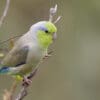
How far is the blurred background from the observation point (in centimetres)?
891

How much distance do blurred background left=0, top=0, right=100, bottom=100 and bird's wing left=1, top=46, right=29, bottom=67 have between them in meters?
3.08

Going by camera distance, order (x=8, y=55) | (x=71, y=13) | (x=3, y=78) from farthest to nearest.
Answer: (x=71, y=13) < (x=3, y=78) < (x=8, y=55)

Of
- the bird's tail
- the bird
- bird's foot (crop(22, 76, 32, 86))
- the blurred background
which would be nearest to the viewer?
bird's foot (crop(22, 76, 32, 86))

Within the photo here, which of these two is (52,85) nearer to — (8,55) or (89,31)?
(89,31)

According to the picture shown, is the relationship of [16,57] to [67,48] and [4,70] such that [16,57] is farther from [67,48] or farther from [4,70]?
[67,48]

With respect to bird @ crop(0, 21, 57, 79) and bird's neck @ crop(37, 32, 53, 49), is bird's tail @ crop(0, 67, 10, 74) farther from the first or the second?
bird's neck @ crop(37, 32, 53, 49)

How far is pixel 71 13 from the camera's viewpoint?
9.52m

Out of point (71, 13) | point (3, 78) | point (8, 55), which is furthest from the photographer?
point (71, 13)

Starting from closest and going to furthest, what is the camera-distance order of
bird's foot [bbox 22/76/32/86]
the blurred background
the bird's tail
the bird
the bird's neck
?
bird's foot [bbox 22/76/32/86] → the bird's tail → the bird → the bird's neck → the blurred background

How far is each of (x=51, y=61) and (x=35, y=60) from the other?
3909mm

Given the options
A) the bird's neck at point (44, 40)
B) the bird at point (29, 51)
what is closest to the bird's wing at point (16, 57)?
the bird at point (29, 51)

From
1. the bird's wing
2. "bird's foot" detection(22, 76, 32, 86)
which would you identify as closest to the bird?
the bird's wing

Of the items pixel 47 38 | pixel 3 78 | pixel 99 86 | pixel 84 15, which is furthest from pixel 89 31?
pixel 47 38

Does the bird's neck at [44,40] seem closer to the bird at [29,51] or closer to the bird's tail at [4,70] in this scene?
the bird at [29,51]
